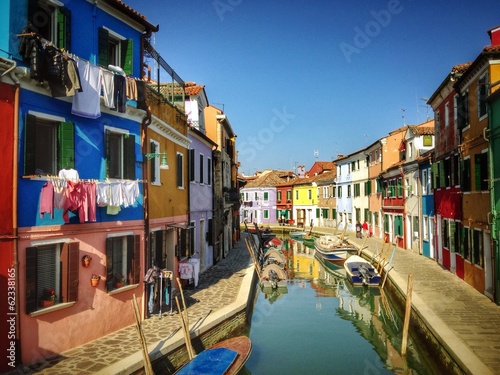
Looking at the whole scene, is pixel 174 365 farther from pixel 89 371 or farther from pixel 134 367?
pixel 89 371

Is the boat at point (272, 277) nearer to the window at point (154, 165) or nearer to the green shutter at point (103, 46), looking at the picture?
the window at point (154, 165)

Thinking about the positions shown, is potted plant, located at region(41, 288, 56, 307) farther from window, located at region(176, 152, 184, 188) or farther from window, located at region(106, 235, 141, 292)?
window, located at region(176, 152, 184, 188)

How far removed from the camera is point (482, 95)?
15.7 metres

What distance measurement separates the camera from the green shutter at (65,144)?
32.2 feet

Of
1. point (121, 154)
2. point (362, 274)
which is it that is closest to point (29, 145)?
point (121, 154)

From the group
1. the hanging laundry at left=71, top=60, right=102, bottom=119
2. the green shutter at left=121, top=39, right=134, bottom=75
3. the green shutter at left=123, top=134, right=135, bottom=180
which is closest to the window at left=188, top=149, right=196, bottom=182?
the green shutter at left=123, top=134, right=135, bottom=180

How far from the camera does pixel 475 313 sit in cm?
1326

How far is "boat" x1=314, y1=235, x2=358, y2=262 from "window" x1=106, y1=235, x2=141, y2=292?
64.0 feet

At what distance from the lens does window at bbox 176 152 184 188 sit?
1717 centimetres

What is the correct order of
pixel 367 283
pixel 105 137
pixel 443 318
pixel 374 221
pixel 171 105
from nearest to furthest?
1. pixel 105 137
2. pixel 443 318
3. pixel 171 105
4. pixel 367 283
5. pixel 374 221

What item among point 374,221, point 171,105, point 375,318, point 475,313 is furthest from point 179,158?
point 374,221

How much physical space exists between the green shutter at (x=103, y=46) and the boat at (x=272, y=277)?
49.9 feet

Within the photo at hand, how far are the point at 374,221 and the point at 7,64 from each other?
3561 centimetres

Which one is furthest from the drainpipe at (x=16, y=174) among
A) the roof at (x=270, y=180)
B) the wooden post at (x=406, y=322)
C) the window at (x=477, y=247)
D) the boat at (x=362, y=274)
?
the roof at (x=270, y=180)
